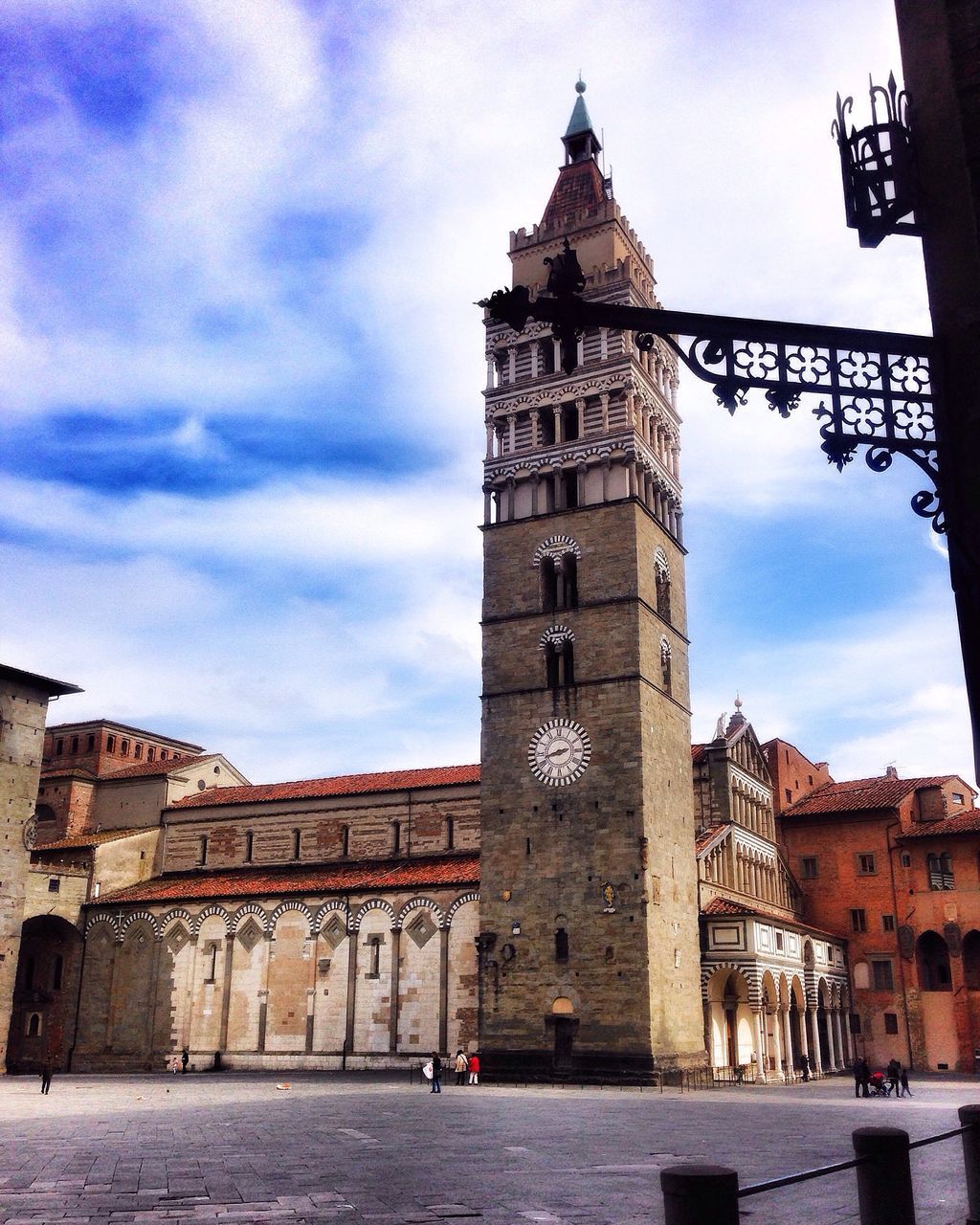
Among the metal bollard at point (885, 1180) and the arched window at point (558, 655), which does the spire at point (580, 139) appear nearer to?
the arched window at point (558, 655)

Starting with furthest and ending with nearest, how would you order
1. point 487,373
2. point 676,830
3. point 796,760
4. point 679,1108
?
point 796,760
point 487,373
point 676,830
point 679,1108

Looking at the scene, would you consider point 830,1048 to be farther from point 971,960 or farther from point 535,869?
point 535,869

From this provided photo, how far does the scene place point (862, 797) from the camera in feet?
163

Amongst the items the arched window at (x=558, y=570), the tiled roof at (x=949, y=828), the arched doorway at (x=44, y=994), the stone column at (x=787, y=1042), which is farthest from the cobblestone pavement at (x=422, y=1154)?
the tiled roof at (x=949, y=828)

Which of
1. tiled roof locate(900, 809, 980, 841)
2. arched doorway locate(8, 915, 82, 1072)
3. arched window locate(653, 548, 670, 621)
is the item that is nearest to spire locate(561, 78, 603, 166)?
arched window locate(653, 548, 670, 621)

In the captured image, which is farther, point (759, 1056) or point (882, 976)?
point (882, 976)

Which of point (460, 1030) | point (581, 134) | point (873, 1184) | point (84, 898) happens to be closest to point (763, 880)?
point (460, 1030)

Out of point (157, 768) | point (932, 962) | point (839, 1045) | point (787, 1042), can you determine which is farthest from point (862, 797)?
point (157, 768)

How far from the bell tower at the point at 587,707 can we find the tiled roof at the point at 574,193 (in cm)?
58

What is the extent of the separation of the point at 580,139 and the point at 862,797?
2991 centimetres

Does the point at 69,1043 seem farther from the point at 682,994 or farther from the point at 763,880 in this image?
the point at 763,880

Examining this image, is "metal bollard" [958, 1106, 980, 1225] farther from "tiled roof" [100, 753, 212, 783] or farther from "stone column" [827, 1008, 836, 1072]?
"tiled roof" [100, 753, 212, 783]

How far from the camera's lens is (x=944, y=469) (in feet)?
21.3

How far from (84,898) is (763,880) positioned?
26899mm
